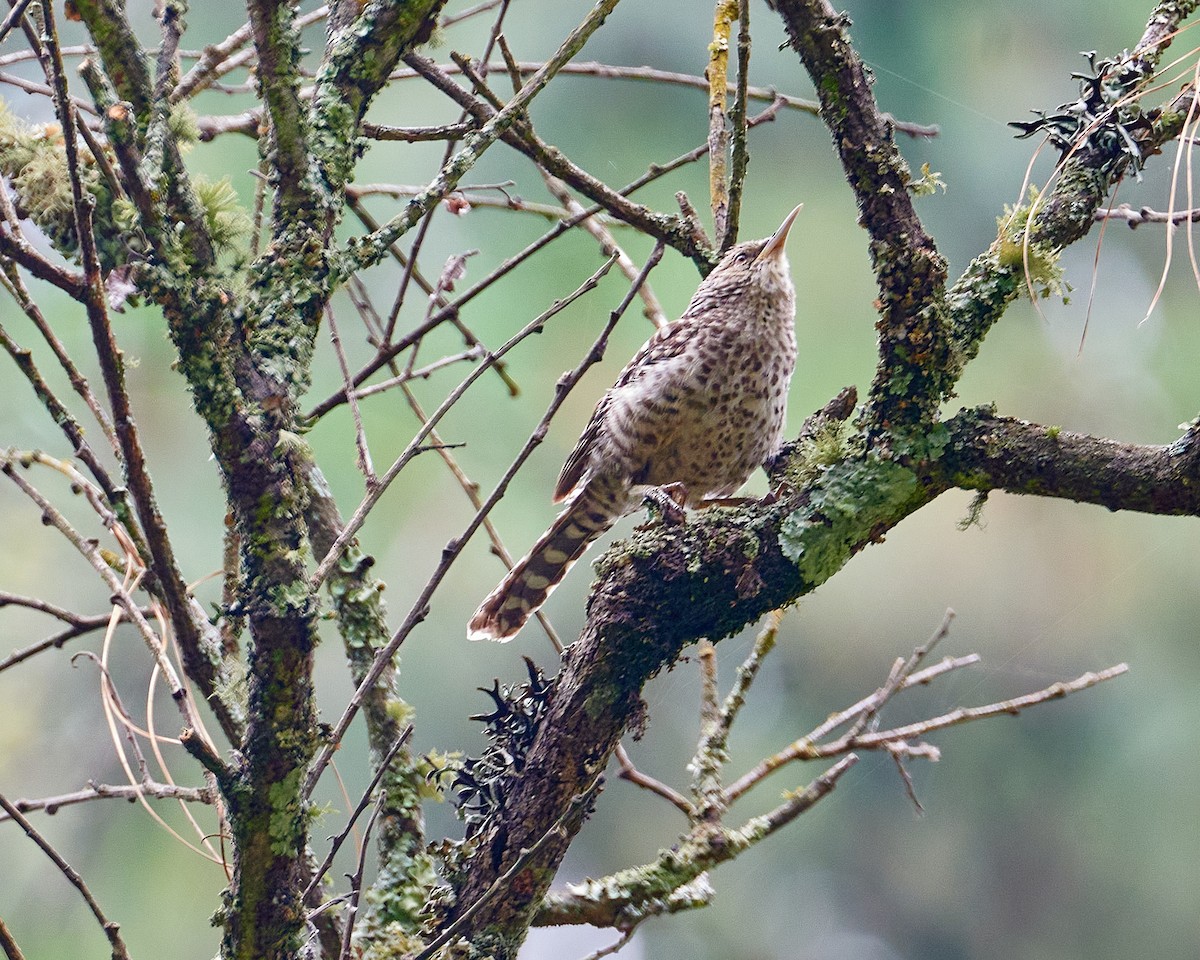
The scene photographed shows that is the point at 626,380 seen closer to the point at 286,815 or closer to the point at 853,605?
the point at 286,815

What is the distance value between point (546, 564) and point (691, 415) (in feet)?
1.53

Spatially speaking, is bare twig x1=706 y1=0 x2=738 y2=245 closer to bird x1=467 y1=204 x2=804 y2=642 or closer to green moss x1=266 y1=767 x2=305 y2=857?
bird x1=467 y1=204 x2=804 y2=642

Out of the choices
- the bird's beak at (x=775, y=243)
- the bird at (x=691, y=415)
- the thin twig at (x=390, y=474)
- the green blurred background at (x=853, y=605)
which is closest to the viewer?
the thin twig at (x=390, y=474)

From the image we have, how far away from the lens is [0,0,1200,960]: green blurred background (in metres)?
3.69

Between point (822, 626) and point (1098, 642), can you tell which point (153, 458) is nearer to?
point (822, 626)

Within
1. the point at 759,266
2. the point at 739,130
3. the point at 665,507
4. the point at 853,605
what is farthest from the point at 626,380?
the point at 853,605

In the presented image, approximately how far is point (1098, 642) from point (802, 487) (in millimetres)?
3008

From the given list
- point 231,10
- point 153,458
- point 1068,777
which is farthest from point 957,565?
point 231,10

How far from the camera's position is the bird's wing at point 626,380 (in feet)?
7.14

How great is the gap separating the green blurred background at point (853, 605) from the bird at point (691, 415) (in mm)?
1636

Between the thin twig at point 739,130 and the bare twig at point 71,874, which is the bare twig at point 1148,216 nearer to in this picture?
the thin twig at point 739,130

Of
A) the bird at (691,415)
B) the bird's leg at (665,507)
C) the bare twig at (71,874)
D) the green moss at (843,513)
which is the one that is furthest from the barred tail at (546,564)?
the bare twig at (71,874)

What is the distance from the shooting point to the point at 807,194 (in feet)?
13.5

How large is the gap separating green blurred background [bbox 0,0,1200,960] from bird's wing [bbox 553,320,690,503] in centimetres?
164
